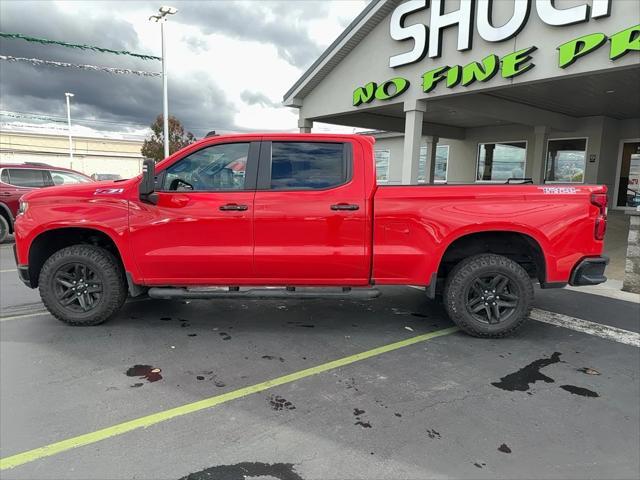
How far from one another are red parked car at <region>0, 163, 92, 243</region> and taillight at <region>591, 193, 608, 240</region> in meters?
11.5

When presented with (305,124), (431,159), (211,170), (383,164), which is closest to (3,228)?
(211,170)

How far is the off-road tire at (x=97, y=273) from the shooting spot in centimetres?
478

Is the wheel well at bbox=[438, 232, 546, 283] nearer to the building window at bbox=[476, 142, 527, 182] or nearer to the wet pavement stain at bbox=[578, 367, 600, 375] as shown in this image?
the wet pavement stain at bbox=[578, 367, 600, 375]

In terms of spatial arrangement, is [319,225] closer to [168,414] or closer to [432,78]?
[168,414]

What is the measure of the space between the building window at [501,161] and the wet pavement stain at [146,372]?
17.9 meters

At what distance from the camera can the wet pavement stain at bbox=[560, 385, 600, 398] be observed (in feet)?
11.8

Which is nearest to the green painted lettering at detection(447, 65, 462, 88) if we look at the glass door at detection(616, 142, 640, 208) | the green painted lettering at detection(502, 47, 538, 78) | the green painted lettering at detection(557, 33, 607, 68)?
the green painted lettering at detection(502, 47, 538, 78)

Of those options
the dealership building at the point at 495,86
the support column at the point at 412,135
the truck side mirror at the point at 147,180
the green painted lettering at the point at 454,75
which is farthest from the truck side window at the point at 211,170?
the support column at the point at 412,135

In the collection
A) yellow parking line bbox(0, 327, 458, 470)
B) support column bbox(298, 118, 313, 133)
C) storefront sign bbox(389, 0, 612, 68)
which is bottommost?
yellow parking line bbox(0, 327, 458, 470)

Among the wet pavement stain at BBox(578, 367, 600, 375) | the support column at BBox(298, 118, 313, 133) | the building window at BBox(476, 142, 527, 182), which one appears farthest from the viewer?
the building window at BBox(476, 142, 527, 182)

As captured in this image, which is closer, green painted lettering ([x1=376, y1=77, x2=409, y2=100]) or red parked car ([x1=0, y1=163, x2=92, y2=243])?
red parked car ([x1=0, y1=163, x2=92, y2=243])

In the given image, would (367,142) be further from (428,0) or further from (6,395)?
(428,0)

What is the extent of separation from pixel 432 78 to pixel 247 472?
1084 cm

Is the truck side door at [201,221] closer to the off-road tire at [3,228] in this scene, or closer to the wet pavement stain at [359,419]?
the wet pavement stain at [359,419]
